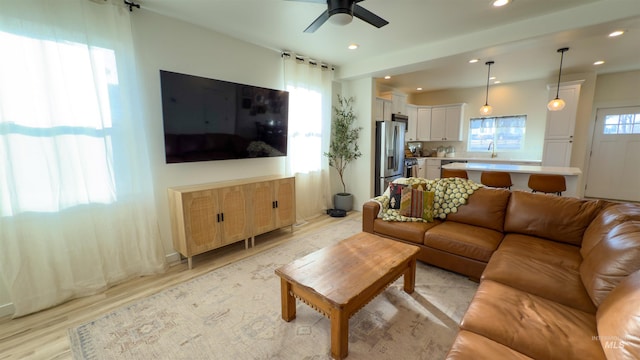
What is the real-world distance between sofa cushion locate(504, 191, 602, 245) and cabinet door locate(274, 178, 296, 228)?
258 cm

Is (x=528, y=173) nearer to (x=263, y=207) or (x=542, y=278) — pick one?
(x=542, y=278)

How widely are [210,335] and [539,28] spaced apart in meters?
4.25

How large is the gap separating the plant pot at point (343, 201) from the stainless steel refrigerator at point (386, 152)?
609 millimetres

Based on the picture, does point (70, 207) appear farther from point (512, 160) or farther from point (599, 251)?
point (512, 160)

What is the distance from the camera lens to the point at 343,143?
475 centimetres

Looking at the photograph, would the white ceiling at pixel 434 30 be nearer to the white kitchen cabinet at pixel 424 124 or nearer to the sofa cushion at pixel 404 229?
the sofa cushion at pixel 404 229

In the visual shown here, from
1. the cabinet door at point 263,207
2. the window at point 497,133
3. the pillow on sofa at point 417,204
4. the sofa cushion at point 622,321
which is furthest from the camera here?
the window at point 497,133

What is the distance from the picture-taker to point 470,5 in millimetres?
2537

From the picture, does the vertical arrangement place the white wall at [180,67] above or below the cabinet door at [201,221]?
above

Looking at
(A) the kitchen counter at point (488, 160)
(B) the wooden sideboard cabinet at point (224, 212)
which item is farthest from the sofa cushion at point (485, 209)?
(A) the kitchen counter at point (488, 160)

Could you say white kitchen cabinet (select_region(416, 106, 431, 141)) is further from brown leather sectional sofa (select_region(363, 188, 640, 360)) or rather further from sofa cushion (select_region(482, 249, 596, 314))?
sofa cushion (select_region(482, 249, 596, 314))

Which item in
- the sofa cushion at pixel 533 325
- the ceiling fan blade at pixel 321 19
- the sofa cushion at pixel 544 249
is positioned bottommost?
the sofa cushion at pixel 533 325

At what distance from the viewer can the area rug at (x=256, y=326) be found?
5.56 feet

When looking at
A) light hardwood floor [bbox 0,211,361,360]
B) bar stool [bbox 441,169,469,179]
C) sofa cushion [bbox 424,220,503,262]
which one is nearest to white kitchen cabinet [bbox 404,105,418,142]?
bar stool [bbox 441,169,469,179]
